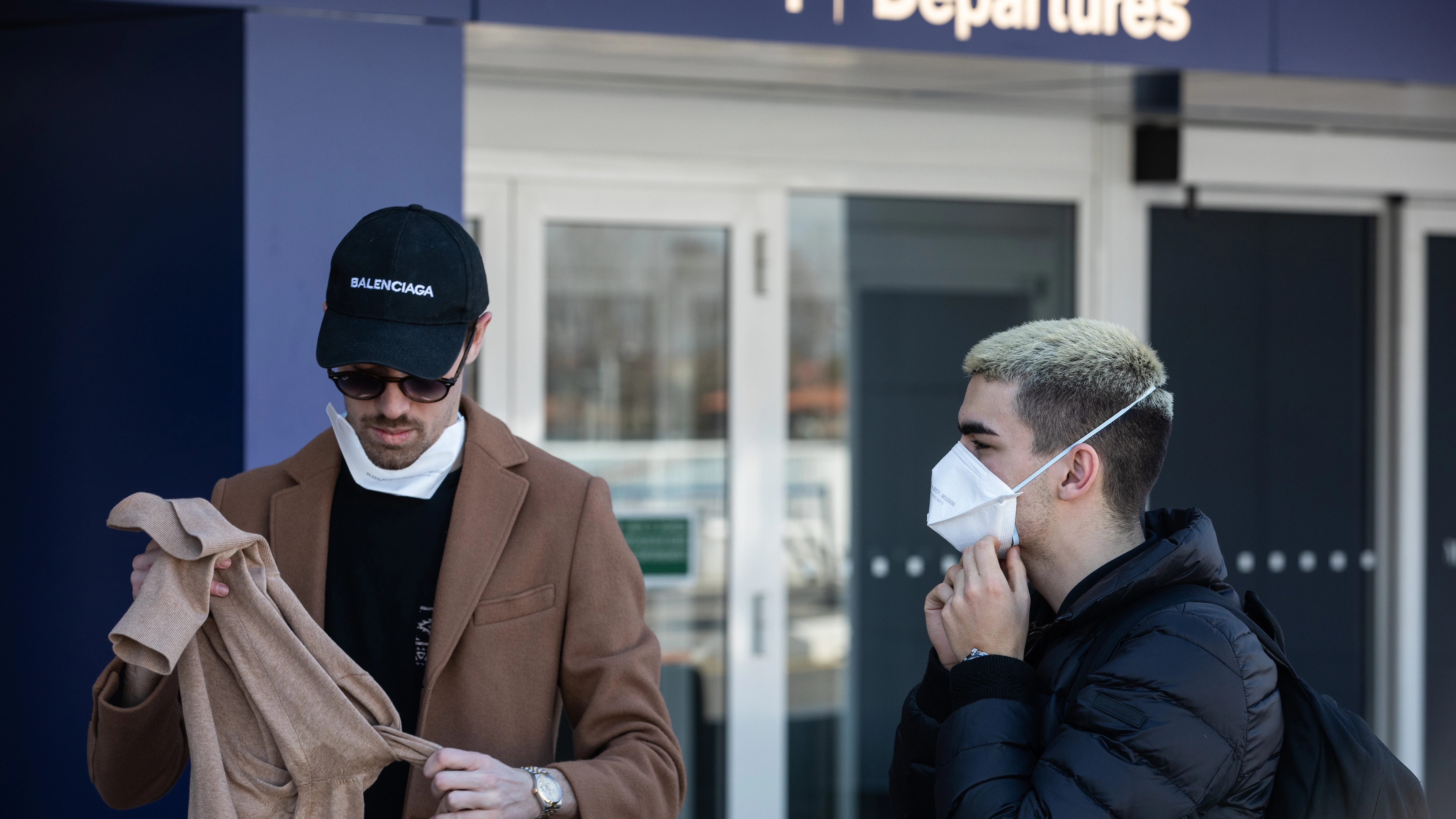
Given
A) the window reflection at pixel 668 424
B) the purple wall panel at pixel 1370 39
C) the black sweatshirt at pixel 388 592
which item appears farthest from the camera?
the window reflection at pixel 668 424

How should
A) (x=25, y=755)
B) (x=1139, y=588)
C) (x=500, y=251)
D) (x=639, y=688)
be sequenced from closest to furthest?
(x=1139, y=588)
(x=639, y=688)
(x=25, y=755)
(x=500, y=251)

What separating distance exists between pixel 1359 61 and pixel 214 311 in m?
3.04

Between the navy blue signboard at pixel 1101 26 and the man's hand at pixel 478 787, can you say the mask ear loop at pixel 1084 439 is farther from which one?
the navy blue signboard at pixel 1101 26

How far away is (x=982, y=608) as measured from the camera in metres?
1.93

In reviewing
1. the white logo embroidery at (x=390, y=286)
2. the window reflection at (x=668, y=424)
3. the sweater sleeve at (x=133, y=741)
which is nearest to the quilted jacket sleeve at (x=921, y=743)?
the white logo embroidery at (x=390, y=286)

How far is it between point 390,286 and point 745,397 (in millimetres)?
2442

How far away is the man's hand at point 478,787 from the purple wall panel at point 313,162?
4.35ft

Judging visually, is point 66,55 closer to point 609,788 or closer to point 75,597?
point 75,597

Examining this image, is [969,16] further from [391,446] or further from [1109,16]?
[391,446]

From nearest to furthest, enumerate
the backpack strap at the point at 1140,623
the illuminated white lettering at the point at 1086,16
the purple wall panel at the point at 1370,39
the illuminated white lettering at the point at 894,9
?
the backpack strap at the point at 1140,623 < the illuminated white lettering at the point at 894,9 < the illuminated white lettering at the point at 1086,16 < the purple wall panel at the point at 1370,39

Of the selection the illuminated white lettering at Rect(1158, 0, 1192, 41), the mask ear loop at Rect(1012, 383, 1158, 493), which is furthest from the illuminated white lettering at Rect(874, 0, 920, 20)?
the mask ear loop at Rect(1012, 383, 1158, 493)

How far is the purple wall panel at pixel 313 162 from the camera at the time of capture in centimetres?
292

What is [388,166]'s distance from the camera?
3055 millimetres

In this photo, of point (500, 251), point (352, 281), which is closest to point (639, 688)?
point (352, 281)
